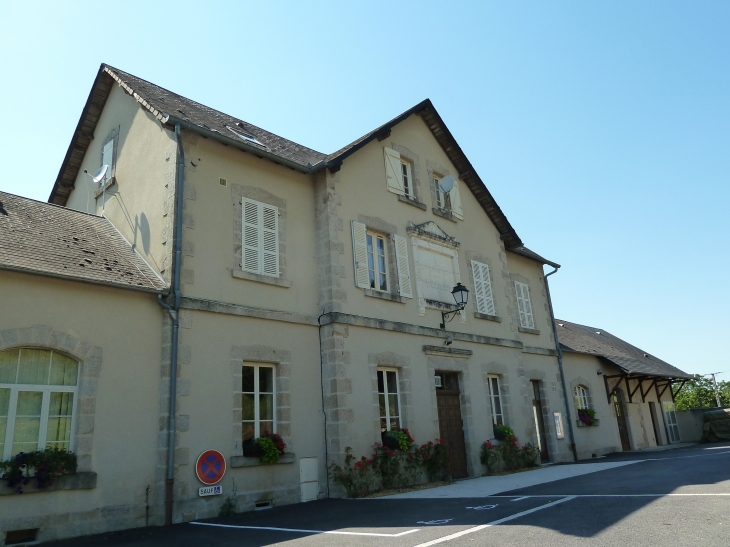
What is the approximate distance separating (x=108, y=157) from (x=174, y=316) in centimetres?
467

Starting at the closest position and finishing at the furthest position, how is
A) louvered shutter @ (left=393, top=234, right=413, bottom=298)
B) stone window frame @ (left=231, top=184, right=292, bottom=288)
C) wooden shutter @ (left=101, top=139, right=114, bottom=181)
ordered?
stone window frame @ (left=231, top=184, right=292, bottom=288), wooden shutter @ (left=101, top=139, right=114, bottom=181), louvered shutter @ (left=393, top=234, right=413, bottom=298)

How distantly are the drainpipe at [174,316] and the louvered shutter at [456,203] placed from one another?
6791 millimetres

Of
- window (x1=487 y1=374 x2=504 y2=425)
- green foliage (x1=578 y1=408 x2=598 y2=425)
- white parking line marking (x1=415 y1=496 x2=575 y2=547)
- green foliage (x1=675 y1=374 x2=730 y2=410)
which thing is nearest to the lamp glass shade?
window (x1=487 y1=374 x2=504 y2=425)

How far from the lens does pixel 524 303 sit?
1603 centimetres

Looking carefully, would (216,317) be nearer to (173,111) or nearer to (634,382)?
(173,111)

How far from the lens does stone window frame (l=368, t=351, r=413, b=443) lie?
1013 cm

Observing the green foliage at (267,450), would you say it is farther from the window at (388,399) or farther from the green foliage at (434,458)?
the green foliage at (434,458)

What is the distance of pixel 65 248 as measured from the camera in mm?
8094

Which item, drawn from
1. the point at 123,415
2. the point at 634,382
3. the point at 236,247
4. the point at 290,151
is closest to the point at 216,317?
the point at 236,247

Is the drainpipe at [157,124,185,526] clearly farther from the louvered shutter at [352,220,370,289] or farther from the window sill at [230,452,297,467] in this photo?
the louvered shutter at [352,220,370,289]

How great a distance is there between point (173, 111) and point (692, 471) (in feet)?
33.3

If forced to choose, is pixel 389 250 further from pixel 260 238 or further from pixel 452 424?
pixel 452 424

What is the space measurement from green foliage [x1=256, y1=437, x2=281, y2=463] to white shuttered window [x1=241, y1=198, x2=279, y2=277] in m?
2.58

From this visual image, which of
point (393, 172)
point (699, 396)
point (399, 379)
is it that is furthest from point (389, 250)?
point (699, 396)
